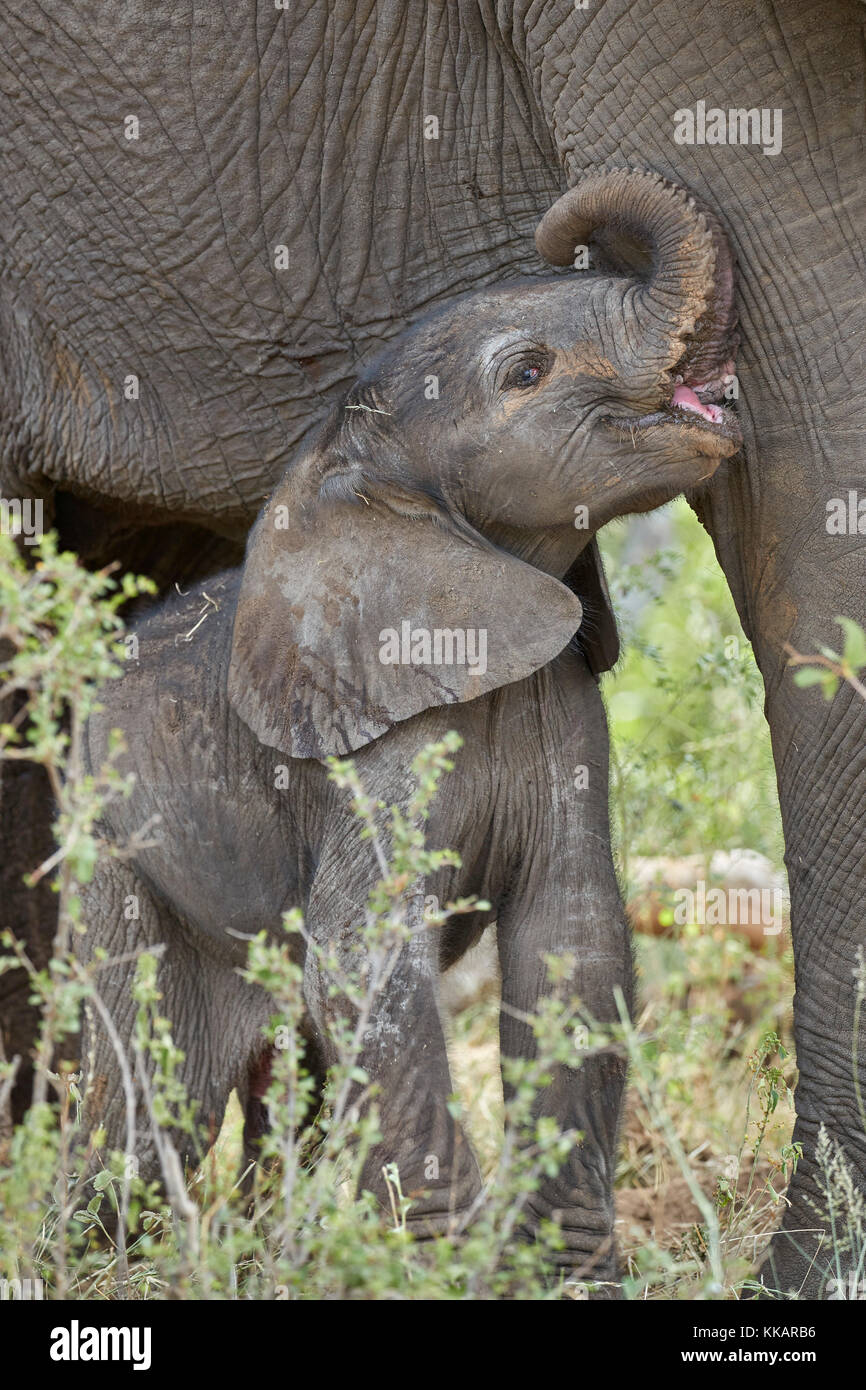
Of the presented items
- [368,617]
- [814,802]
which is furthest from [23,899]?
[814,802]

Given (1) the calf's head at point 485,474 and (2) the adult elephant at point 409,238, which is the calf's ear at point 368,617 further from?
(2) the adult elephant at point 409,238

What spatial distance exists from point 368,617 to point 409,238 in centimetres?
82

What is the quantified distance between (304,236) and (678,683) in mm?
2035

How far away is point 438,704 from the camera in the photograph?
140 inches

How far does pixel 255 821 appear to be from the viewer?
3.91 meters

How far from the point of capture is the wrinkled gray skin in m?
3.47

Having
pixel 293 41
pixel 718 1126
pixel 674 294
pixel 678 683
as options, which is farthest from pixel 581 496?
pixel 678 683

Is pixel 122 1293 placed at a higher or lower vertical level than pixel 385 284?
lower

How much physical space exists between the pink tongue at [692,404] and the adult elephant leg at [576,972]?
2.22ft

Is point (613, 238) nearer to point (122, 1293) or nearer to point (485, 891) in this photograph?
point (485, 891)

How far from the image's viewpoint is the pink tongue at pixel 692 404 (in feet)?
11.1

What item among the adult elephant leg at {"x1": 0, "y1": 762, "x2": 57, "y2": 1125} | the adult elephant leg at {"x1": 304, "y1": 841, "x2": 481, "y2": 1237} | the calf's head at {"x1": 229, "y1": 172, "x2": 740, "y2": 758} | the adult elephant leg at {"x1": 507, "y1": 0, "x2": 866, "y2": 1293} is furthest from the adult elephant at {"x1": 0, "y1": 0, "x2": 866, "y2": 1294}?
the adult elephant leg at {"x1": 0, "y1": 762, "x2": 57, "y2": 1125}

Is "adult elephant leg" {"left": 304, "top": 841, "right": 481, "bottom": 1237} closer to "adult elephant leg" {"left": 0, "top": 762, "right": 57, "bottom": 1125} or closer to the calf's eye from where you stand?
the calf's eye
